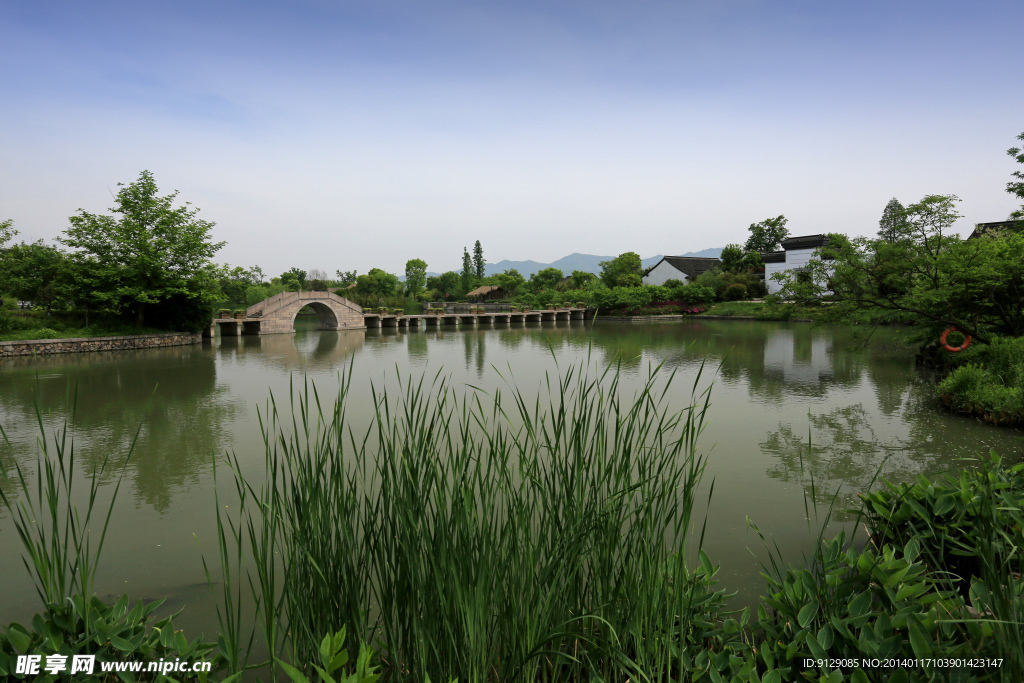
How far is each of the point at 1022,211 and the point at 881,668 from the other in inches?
669

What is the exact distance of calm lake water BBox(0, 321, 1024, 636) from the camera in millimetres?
2998

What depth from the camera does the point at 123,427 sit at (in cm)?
623

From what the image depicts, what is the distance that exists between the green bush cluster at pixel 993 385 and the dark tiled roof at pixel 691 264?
121ft

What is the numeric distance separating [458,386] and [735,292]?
91.8 ft

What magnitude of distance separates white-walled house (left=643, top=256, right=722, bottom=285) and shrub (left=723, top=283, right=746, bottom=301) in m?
8.80

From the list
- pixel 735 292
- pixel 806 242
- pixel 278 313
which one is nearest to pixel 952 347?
pixel 278 313

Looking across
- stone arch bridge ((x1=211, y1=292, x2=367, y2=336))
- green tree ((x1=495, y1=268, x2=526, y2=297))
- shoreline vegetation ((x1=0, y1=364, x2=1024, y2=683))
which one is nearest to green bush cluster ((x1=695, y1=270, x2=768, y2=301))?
green tree ((x1=495, y1=268, x2=526, y2=297))

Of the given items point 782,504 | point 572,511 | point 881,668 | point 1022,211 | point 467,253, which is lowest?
point 782,504

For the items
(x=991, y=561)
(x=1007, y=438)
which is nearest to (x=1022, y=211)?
(x=1007, y=438)

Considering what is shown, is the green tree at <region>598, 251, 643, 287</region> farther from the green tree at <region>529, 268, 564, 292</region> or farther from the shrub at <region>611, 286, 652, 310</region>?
the shrub at <region>611, 286, 652, 310</region>

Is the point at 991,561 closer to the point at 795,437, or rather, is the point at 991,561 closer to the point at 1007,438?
the point at 795,437

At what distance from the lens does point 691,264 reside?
44312mm

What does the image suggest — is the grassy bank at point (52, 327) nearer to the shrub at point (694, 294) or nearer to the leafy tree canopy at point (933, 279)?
the leafy tree canopy at point (933, 279)

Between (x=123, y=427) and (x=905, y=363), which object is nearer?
(x=123, y=427)
